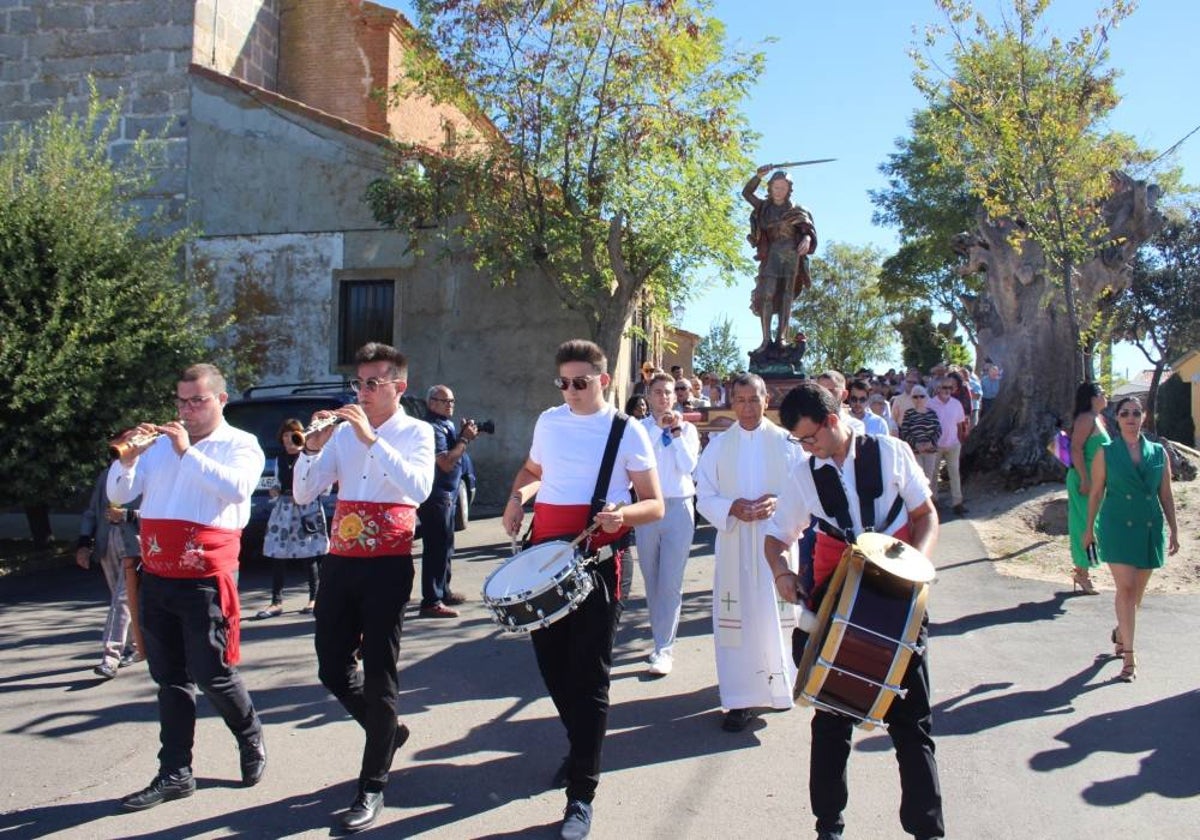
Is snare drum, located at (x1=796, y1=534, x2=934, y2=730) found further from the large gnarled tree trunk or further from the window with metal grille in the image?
the window with metal grille

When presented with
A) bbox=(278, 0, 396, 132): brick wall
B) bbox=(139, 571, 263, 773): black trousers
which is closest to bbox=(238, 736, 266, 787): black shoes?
bbox=(139, 571, 263, 773): black trousers

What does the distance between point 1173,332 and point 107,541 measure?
2803 cm

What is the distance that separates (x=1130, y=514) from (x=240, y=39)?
17971mm

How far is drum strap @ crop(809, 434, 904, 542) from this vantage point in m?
3.72

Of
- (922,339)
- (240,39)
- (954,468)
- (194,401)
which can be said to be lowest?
(954,468)

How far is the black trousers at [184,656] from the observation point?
14.3ft

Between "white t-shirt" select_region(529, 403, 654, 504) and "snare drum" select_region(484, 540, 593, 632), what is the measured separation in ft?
1.05

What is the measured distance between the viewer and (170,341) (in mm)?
12180

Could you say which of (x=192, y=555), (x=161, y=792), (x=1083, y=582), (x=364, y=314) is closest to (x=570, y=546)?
(x=192, y=555)

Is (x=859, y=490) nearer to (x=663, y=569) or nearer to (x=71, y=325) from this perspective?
(x=663, y=569)

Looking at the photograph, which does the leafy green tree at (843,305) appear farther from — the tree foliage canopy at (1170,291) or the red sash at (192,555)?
the red sash at (192,555)

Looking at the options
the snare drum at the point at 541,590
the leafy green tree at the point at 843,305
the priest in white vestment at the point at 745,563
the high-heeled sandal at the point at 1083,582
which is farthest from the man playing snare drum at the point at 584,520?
the leafy green tree at the point at 843,305

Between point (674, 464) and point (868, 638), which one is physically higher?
point (674, 464)

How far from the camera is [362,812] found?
4.07 m
